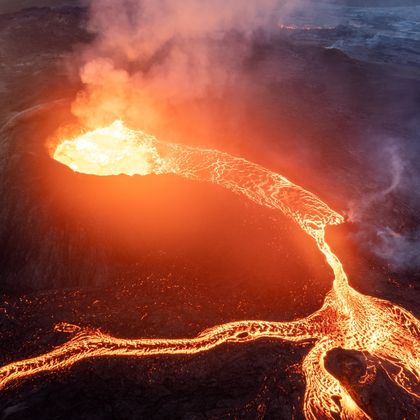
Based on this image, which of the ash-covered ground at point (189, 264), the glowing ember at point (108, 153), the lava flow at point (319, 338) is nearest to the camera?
the ash-covered ground at point (189, 264)

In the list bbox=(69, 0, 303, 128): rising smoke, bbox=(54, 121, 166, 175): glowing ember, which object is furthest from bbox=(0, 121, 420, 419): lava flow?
bbox=(69, 0, 303, 128): rising smoke

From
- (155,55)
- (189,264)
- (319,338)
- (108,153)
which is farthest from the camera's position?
(155,55)

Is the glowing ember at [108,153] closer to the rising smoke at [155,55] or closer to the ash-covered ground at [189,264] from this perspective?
the ash-covered ground at [189,264]

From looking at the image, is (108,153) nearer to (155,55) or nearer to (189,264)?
(189,264)

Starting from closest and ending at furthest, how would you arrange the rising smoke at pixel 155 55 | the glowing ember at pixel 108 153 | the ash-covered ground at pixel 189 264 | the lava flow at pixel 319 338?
the ash-covered ground at pixel 189 264 → the lava flow at pixel 319 338 → the glowing ember at pixel 108 153 → the rising smoke at pixel 155 55

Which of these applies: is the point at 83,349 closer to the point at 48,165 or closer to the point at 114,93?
the point at 48,165

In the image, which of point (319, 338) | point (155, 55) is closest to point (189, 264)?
point (319, 338)

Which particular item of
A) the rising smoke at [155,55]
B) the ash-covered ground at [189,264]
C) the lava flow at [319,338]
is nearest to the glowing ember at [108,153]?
the lava flow at [319,338]

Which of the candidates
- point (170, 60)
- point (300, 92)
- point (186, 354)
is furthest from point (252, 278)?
point (170, 60)

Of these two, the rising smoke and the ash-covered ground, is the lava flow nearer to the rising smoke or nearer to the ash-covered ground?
the ash-covered ground
